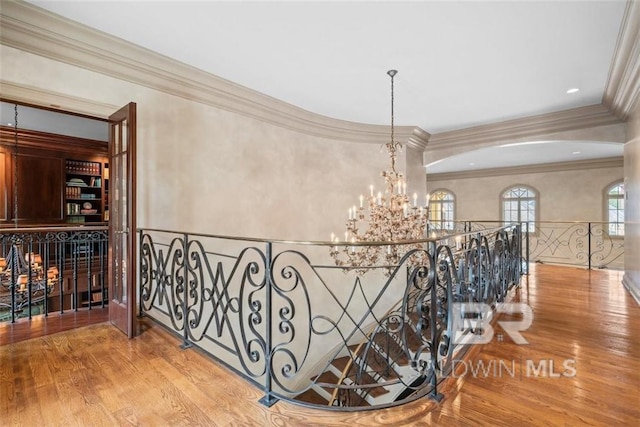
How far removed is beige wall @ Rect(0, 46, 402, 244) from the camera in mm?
2844

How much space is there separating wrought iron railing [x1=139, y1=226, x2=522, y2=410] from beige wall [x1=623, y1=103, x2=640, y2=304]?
124 centimetres

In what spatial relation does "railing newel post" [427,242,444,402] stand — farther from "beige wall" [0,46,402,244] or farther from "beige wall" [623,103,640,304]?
"beige wall" [623,103,640,304]

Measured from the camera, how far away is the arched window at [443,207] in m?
11.2

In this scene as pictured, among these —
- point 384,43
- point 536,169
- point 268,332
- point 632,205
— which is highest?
point 384,43

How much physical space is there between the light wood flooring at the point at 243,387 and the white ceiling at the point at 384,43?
9.10 feet

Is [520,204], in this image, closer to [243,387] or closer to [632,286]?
[632,286]

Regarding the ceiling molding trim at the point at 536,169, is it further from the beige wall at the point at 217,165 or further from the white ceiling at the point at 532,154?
the beige wall at the point at 217,165

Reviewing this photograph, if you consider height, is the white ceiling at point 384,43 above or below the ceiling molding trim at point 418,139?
above

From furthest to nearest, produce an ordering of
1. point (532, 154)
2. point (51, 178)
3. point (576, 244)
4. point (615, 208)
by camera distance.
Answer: point (576, 244) < point (615, 208) < point (532, 154) < point (51, 178)

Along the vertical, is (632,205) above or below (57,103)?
below

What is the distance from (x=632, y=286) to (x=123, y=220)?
241 inches

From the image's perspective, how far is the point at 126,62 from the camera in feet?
9.85

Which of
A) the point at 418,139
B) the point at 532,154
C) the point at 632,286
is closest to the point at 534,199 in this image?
the point at 532,154

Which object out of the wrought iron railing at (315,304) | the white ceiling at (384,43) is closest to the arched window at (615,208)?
the white ceiling at (384,43)
